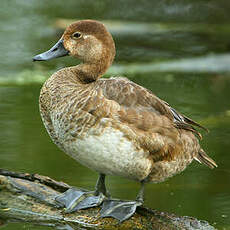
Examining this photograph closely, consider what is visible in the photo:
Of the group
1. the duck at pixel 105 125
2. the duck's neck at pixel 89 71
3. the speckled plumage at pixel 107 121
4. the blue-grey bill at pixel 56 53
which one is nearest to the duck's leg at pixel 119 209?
the duck at pixel 105 125

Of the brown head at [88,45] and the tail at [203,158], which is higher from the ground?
the brown head at [88,45]

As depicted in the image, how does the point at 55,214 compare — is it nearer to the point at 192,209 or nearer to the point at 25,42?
the point at 192,209

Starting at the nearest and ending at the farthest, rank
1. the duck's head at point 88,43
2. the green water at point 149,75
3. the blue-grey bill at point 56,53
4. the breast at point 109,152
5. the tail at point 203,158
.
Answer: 1. the breast at point 109,152
2. the duck's head at point 88,43
3. the blue-grey bill at point 56,53
4. the tail at point 203,158
5. the green water at point 149,75

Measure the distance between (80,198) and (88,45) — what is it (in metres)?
1.05

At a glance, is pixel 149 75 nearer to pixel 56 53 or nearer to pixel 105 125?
pixel 56 53

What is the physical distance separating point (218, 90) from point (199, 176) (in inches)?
112

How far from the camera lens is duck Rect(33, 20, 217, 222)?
3965 mm

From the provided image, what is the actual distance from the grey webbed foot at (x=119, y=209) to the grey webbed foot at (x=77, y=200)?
65 mm

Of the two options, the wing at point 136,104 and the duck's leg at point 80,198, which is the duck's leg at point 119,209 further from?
the wing at point 136,104

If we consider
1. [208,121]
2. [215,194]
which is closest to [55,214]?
[215,194]

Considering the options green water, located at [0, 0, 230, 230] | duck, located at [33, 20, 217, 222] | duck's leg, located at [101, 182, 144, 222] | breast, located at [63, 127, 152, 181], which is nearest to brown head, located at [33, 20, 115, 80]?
duck, located at [33, 20, 217, 222]

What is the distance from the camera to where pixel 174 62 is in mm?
9500

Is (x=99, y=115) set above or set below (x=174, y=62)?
above

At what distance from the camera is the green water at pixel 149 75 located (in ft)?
17.3
